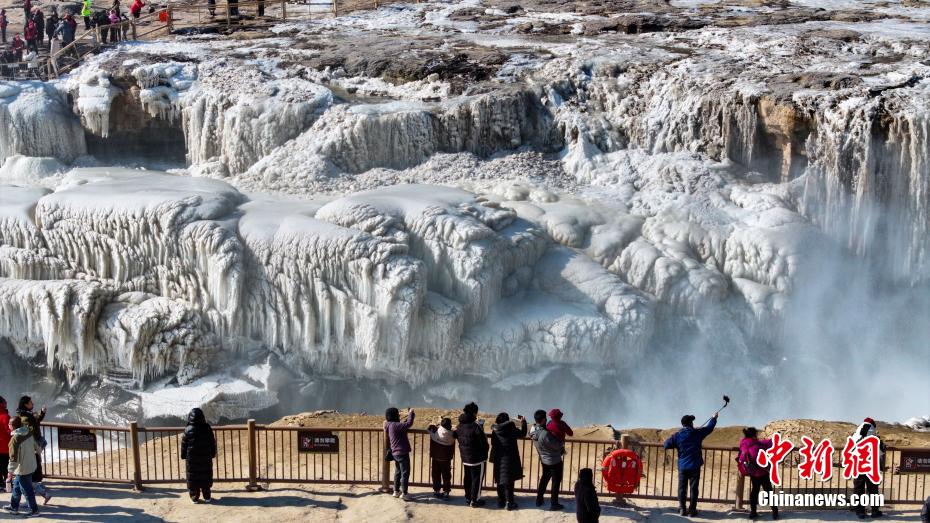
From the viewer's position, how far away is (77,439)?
1113cm

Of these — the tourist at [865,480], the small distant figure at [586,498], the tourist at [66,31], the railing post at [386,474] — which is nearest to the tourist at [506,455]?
the small distant figure at [586,498]

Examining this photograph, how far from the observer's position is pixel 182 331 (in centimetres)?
1537

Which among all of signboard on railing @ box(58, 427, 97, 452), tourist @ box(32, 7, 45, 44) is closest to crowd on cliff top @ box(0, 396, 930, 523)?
signboard on railing @ box(58, 427, 97, 452)

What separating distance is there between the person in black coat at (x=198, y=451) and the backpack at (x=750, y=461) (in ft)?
15.8

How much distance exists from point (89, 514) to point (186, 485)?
1.02m

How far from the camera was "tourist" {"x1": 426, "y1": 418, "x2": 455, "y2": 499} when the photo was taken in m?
10.7

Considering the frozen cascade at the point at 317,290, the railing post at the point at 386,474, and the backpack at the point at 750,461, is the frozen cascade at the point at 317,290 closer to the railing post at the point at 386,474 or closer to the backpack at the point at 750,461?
the railing post at the point at 386,474

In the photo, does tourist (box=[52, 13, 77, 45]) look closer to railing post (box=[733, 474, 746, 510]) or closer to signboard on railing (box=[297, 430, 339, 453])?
signboard on railing (box=[297, 430, 339, 453])

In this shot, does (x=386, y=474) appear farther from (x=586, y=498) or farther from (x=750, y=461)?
(x=750, y=461)

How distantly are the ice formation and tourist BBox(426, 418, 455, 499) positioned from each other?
4.19 m

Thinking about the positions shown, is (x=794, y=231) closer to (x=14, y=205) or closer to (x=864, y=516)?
(x=864, y=516)

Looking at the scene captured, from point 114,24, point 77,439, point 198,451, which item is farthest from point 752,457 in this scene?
point 114,24

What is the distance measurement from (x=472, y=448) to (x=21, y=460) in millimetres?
3987
